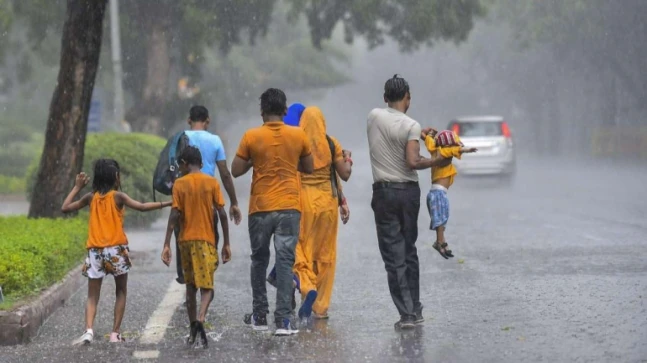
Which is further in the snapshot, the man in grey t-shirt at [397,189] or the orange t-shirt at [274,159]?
the man in grey t-shirt at [397,189]

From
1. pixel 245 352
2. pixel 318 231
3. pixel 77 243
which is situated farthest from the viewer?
pixel 77 243

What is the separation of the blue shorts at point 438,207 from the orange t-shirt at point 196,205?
6.37 feet

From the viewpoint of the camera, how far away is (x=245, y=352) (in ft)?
25.8

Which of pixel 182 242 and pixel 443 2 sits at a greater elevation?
pixel 443 2

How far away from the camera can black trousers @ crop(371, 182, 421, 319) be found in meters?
8.73

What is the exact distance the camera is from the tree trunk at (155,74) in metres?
33.7

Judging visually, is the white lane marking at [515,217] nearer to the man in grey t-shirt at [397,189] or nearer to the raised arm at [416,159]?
the man in grey t-shirt at [397,189]

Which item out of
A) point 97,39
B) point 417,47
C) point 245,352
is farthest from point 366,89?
→ point 245,352

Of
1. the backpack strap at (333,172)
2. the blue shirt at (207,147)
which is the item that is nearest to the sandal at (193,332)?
the backpack strap at (333,172)

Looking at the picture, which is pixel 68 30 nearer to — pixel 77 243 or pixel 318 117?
pixel 77 243

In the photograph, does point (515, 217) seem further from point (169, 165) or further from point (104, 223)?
point (104, 223)

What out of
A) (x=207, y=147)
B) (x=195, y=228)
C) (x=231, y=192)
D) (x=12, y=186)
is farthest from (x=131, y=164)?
(x=12, y=186)

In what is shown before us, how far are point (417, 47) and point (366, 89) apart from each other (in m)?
87.0

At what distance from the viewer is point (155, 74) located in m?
Answer: 33.7
